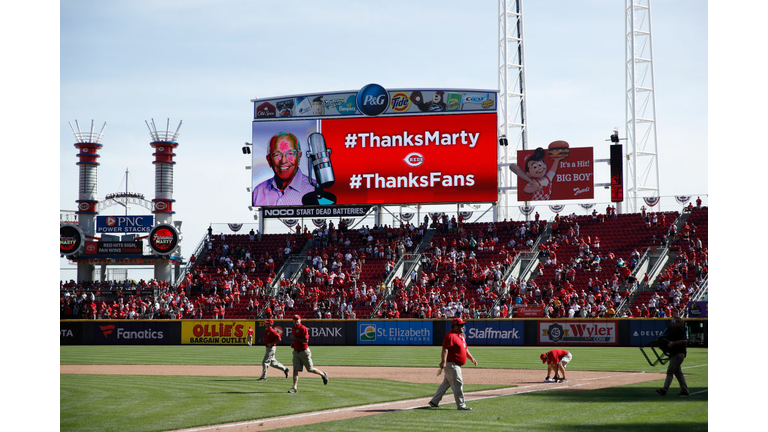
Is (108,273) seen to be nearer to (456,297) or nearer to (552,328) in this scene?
(456,297)

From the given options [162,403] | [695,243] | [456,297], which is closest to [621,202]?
[695,243]

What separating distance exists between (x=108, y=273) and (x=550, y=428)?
43.5 m

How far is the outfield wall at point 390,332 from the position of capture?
33062mm

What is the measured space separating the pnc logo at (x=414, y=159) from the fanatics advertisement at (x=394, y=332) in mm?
11481

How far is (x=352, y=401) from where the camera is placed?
1504 centimetres

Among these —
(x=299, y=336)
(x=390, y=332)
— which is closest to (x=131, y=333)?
(x=390, y=332)

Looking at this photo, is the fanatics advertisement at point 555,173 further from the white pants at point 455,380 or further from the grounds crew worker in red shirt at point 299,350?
the white pants at point 455,380

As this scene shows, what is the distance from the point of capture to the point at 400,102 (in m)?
45.8

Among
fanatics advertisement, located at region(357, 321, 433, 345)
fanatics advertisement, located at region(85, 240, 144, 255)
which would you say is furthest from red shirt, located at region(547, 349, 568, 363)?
fanatics advertisement, located at region(85, 240, 144, 255)

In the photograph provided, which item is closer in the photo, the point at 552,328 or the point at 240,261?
the point at 552,328

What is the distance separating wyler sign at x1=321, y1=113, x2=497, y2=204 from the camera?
44.6 m

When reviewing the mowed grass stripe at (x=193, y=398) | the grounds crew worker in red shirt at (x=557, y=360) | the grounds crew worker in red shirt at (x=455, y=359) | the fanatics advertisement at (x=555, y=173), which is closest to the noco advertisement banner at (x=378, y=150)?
the fanatics advertisement at (x=555, y=173)

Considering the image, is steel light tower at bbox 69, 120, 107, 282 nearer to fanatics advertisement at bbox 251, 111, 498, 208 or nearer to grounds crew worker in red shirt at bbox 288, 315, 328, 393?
fanatics advertisement at bbox 251, 111, 498, 208

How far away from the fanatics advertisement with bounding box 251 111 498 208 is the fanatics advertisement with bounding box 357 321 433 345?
33.9ft
